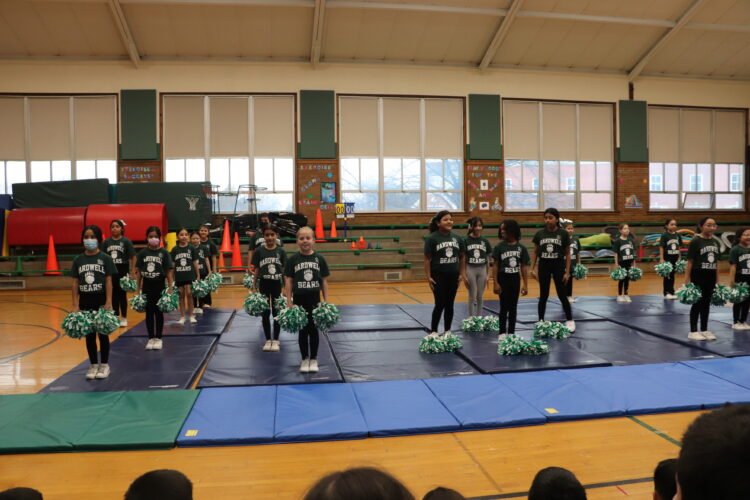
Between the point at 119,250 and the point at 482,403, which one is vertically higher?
the point at 119,250

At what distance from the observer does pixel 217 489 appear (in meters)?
3.20

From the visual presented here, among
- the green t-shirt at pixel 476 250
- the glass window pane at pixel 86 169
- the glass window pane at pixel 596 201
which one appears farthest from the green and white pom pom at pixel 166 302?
the glass window pane at pixel 596 201

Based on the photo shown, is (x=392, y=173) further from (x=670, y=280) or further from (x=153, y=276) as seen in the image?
(x=153, y=276)

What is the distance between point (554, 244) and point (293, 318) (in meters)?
3.75

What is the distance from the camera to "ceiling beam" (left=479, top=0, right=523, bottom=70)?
Answer: 15.3 metres

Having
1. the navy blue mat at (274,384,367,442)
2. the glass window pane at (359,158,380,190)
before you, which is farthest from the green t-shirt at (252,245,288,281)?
the glass window pane at (359,158,380,190)

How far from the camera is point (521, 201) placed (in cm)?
1842

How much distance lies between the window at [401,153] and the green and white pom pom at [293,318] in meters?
12.3

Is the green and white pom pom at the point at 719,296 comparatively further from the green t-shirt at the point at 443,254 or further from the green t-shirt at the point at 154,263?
the green t-shirt at the point at 154,263

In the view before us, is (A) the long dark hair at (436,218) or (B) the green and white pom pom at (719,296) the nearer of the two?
(A) the long dark hair at (436,218)

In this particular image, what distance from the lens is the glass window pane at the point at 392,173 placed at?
58.5 feet

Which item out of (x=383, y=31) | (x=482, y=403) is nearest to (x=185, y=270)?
(x=482, y=403)

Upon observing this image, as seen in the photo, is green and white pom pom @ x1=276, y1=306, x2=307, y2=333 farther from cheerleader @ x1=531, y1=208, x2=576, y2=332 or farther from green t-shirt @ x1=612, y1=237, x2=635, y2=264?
green t-shirt @ x1=612, y1=237, x2=635, y2=264

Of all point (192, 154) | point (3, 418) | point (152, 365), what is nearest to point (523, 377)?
point (152, 365)
